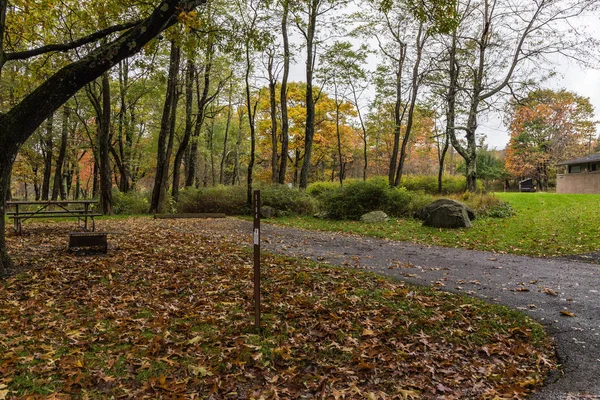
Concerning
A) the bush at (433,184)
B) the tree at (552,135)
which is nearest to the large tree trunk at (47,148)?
the bush at (433,184)

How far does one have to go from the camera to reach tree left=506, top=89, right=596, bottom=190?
124 ft

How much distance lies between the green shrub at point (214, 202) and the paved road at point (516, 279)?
6330 millimetres

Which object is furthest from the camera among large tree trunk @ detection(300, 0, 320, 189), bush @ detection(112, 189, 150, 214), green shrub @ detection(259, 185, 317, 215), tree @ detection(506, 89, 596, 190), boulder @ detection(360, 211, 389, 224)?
tree @ detection(506, 89, 596, 190)

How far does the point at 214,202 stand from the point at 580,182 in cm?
3006

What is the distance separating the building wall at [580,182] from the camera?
28075 mm

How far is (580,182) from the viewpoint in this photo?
29.3 meters

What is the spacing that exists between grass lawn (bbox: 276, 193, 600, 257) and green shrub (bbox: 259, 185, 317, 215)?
1.05m

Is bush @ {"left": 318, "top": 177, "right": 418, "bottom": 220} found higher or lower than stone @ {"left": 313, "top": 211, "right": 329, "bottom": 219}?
higher

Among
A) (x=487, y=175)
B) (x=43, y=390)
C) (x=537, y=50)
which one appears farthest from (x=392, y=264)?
(x=487, y=175)

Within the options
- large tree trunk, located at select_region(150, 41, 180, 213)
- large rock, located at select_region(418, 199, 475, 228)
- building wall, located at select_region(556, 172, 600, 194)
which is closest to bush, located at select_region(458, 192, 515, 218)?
large rock, located at select_region(418, 199, 475, 228)

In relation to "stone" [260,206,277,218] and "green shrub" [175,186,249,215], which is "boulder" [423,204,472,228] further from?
"green shrub" [175,186,249,215]

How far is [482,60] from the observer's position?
16.2 metres

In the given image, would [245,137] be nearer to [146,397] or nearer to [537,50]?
[537,50]

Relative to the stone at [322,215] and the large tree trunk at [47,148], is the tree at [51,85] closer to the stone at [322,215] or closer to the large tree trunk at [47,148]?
the stone at [322,215]
